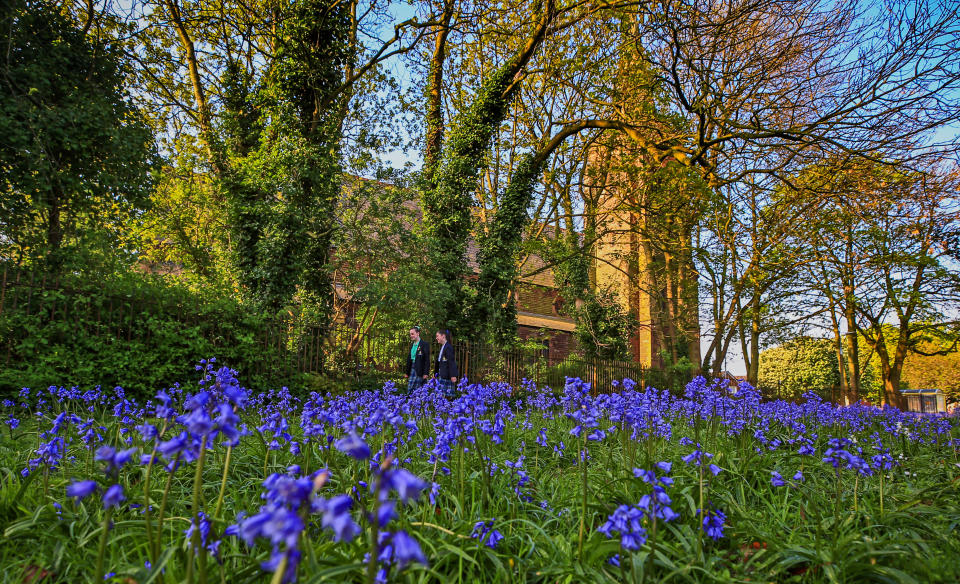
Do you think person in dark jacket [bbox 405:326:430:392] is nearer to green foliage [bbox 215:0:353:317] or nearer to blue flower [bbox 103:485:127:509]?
green foliage [bbox 215:0:353:317]

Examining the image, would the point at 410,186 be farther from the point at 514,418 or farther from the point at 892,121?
the point at 892,121

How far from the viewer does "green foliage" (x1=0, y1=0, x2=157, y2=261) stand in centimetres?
805

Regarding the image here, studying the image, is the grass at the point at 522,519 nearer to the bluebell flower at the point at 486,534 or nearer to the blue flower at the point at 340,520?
the bluebell flower at the point at 486,534

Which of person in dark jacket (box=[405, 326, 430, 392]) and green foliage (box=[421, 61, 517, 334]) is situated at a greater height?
green foliage (box=[421, 61, 517, 334])

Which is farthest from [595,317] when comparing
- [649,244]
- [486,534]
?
[486,534]

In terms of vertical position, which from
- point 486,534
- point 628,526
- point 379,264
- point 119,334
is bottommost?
point 486,534

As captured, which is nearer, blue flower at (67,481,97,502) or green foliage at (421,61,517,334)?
blue flower at (67,481,97,502)

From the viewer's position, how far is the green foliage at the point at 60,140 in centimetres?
805

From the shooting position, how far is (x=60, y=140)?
27.8 feet

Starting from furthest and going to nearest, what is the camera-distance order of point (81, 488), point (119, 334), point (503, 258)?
point (503, 258) < point (119, 334) < point (81, 488)

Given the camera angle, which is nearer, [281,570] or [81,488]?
[281,570]

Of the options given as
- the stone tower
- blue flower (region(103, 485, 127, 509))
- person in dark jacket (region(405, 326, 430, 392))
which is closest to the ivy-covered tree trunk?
person in dark jacket (region(405, 326, 430, 392))

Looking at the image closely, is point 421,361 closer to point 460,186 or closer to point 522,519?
point 460,186

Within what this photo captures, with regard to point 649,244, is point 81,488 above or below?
below
